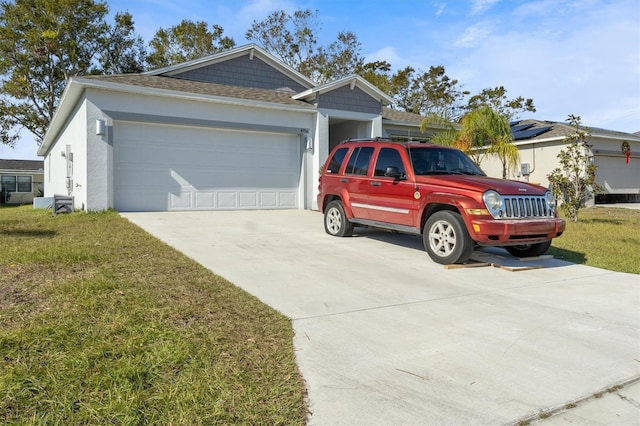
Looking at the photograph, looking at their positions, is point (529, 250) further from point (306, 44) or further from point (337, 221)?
point (306, 44)

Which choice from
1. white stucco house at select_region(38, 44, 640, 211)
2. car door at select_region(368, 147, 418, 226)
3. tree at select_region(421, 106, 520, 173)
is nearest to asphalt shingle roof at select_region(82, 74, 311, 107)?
white stucco house at select_region(38, 44, 640, 211)

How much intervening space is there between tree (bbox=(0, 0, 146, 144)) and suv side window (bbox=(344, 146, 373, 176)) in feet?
87.1

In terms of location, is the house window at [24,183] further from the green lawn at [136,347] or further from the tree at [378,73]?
the green lawn at [136,347]

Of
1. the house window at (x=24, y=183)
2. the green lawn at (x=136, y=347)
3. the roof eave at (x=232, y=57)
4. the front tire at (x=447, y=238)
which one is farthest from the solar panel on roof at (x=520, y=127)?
the house window at (x=24, y=183)

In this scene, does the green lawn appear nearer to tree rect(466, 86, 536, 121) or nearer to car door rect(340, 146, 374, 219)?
car door rect(340, 146, 374, 219)

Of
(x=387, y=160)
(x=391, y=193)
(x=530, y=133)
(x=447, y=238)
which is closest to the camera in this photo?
(x=447, y=238)

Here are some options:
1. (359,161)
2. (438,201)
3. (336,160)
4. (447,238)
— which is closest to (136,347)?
(447,238)

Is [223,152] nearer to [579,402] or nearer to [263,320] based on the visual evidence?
[263,320]

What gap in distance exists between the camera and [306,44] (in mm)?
33844

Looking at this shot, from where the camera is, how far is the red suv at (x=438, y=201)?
21.1ft

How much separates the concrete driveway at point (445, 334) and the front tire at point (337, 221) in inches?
56.8

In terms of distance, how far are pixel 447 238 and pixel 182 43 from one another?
32.9 metres

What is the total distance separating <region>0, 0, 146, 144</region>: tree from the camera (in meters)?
27.6

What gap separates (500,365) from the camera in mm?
3457
